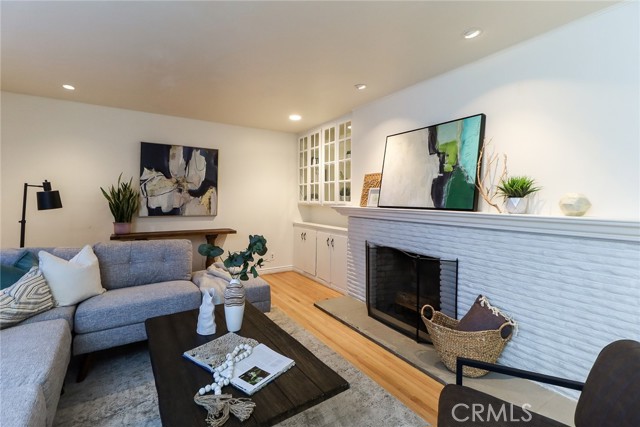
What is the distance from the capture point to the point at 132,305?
2234 mm

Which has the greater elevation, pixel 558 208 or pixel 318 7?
pixel 318 7

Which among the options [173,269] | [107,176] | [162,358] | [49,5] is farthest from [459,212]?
[107,176]

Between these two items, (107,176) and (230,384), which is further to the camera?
(107,176)

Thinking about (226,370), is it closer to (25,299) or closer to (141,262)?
(25,299)

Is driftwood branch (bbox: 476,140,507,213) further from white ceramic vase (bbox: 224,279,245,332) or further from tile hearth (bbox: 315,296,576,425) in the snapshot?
white ceramic vase (bbox: 224,279,245,332)

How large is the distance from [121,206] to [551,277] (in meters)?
4.33

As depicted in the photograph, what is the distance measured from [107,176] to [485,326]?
4411mm

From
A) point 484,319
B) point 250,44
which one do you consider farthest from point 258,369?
point 250,44

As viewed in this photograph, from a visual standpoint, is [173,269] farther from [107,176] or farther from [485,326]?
[485,326]

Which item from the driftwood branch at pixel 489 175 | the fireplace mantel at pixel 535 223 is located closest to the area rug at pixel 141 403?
the fireplace mantel at pixel 535 223

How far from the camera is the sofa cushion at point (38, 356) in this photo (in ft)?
4.41

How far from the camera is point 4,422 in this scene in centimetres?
105

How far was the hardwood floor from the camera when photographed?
187cm

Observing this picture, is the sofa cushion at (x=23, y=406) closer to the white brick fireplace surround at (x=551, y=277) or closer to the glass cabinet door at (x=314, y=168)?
the white brick fireplace surround at (x=551, y=277)
